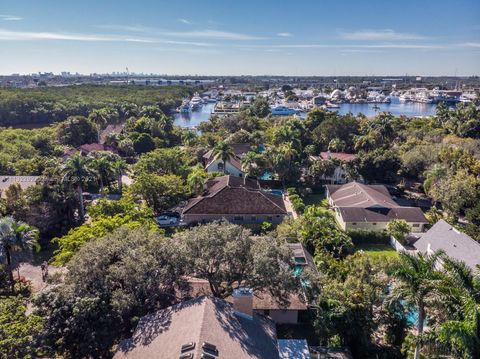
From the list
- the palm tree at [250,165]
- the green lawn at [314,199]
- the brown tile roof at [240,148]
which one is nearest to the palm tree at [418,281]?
the green lawn at [314,199]

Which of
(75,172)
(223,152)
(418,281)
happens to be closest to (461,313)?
(418,281)

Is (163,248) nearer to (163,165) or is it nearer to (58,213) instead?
(58,213)

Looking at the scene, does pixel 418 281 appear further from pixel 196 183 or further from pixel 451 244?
pixel 196 183

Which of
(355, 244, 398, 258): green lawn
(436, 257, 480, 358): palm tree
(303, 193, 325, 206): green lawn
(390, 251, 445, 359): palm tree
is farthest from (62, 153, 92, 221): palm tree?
(436, 257, 480, 358): palm tree

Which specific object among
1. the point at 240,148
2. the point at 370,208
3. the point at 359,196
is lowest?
the point at 370,208

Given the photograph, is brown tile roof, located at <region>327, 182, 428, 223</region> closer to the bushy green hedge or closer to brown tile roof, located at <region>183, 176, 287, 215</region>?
the bushy green hedge
